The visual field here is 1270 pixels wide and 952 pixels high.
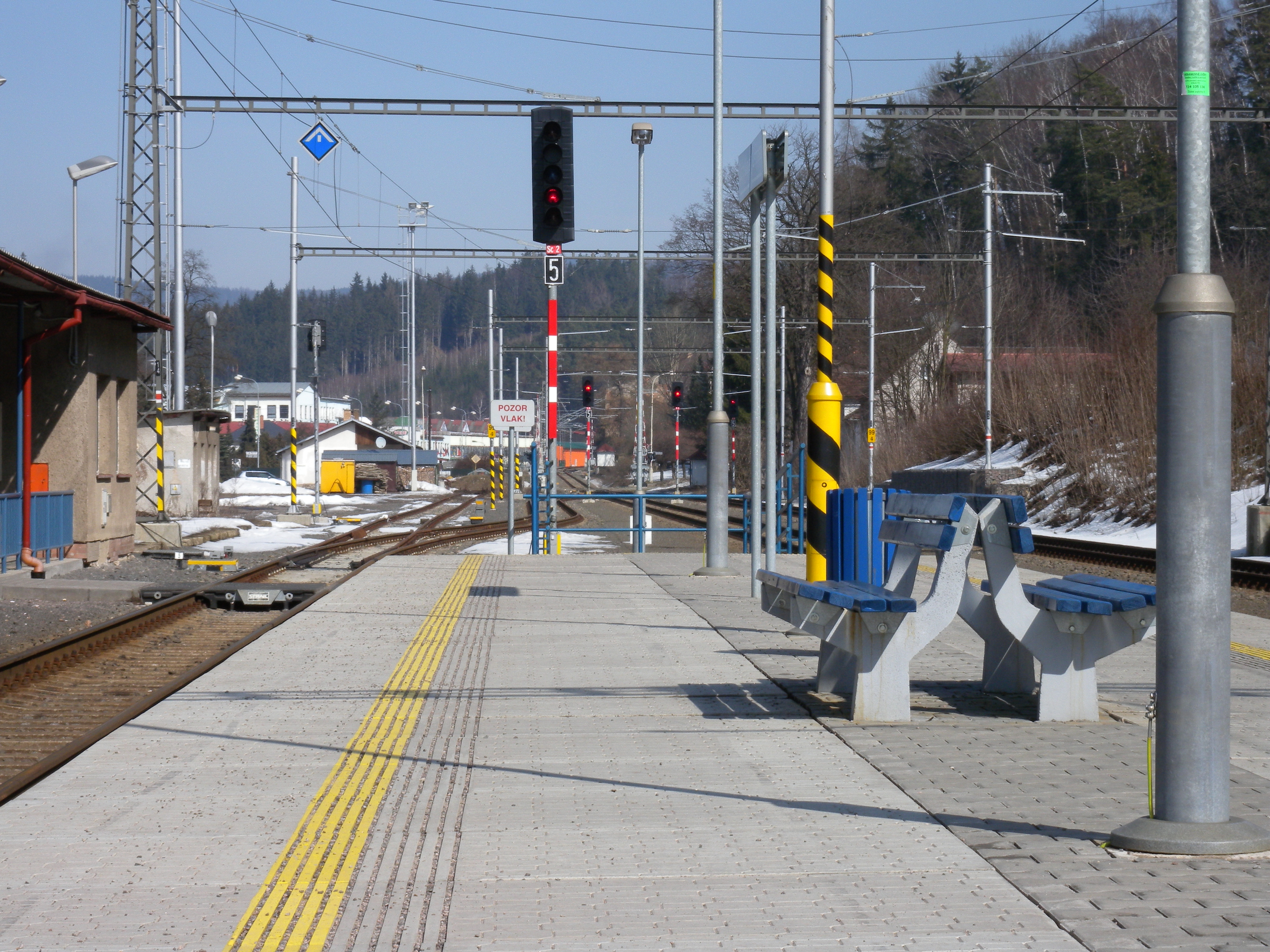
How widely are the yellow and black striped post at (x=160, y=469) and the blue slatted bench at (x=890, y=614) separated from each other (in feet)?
69.2

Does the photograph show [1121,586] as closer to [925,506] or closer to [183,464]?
[925,506]

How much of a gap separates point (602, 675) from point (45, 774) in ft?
11.6

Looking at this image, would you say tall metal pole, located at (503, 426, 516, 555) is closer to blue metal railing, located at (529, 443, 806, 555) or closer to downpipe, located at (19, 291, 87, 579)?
blue metal railing, located at (529, 443, 806, 555)

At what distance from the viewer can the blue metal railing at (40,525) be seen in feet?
52.4

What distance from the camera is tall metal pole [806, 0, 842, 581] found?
9.54m

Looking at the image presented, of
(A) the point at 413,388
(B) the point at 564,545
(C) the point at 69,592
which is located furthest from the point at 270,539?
(A) the point at 413,388

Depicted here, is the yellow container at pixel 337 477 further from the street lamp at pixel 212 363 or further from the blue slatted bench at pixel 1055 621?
the blue slatted bench at pixel 1055 621

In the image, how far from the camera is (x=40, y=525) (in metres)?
17.3

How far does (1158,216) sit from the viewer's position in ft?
175

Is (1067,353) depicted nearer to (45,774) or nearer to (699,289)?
(699,289)

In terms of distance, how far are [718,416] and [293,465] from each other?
22784 millimetres

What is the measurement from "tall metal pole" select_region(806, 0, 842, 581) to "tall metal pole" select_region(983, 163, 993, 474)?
26.9 metres

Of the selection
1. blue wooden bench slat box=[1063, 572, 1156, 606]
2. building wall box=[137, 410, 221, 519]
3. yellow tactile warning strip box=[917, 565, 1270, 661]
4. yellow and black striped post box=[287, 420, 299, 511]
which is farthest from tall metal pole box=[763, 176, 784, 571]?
yellow and black striped post box=[287, 420, 299, 511]

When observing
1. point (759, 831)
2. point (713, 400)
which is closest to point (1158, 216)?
point (713, 400)
